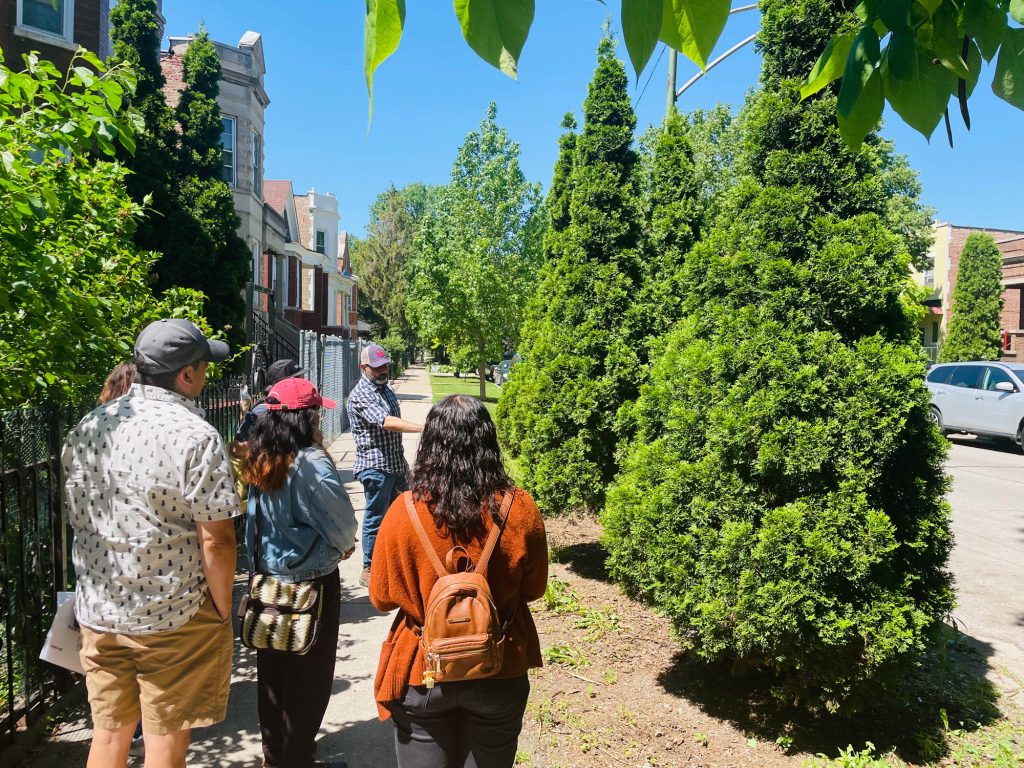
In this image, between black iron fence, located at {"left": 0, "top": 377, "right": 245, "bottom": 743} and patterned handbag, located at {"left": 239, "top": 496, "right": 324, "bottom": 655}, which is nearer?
patterned handbag, located at {"left": 239, "top": 496, "right": 324, "bottom": 655}

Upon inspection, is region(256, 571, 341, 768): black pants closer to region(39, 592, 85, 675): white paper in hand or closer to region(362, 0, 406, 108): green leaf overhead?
region(39, 592, 85, 675): white paper in hand

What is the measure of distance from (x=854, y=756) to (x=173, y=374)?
3.59 metres

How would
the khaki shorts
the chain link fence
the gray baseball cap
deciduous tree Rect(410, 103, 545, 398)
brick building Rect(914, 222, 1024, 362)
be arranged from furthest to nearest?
brick building Rect(914, 222, 1024, 362), deciduous tree Rect(410, 103, 545, 398), the chain link fence, the gray baseball cap, the khaki shorts

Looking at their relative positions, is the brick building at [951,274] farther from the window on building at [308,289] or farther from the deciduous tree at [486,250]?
the window on building at [308,289]

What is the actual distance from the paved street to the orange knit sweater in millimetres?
3555

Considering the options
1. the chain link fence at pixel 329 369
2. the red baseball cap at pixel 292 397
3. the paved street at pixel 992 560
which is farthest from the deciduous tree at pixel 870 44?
the chain link fence at pixel 329 369

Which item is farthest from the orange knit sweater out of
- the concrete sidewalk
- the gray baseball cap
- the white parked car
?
the white parked car

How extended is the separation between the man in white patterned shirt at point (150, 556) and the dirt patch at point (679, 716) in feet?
6.04

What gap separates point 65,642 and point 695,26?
9.42 feet

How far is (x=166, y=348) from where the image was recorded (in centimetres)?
267

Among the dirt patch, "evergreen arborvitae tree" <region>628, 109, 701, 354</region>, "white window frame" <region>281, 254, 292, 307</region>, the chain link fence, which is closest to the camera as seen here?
the dirt patch

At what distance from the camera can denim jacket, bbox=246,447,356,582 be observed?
324 centimetres

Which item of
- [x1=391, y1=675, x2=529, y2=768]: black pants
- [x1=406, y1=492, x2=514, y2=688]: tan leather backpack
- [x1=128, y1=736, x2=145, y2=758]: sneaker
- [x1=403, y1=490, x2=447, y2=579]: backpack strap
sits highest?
[x1=403, y1=490, x2=447, y2=579]: backpack strap

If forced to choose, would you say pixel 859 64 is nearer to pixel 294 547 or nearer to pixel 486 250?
pixel 294 547
